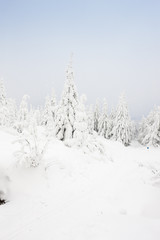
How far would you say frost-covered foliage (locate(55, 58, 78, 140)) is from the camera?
17.6 meters

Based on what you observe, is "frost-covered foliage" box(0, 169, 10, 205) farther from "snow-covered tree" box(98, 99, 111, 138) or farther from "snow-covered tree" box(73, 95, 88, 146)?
"snow-covered tree" box(98, 99, 111, 138)

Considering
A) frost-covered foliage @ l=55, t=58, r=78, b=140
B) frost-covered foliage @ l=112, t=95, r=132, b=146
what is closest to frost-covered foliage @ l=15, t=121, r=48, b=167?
frost-covered foliage @ l=55, t=58, r=78, b=140

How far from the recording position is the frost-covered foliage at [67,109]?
57.9 feet

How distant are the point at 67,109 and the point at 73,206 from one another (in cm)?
1305

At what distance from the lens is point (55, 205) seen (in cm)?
604

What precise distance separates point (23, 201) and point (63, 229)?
2.86m

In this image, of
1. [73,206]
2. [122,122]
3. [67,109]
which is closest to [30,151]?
[73,206]

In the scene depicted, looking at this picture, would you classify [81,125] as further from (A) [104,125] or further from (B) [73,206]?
(A) [104,125]

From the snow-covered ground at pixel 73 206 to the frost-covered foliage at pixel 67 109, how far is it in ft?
25.4

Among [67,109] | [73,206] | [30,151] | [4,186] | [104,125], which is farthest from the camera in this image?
[104,125]

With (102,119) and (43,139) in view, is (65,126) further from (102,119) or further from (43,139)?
(102,119)

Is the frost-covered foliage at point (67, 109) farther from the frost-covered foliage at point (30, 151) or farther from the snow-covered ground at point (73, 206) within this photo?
the frost-covered foliage at point (30, 151)

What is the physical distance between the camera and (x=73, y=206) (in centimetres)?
598

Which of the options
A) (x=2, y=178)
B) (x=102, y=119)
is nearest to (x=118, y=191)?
(x=2, y=178)
